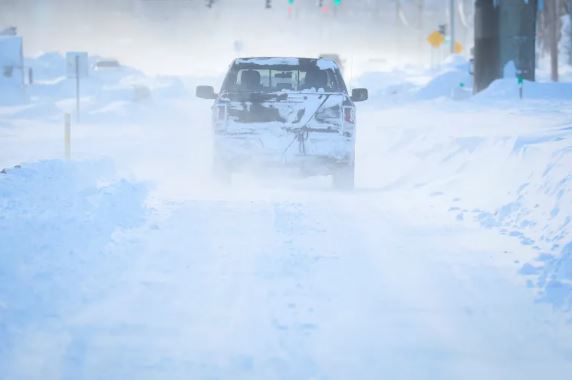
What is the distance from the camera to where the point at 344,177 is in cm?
1090

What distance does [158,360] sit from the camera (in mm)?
4305

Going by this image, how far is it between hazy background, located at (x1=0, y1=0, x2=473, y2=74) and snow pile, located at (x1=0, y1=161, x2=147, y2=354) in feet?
250

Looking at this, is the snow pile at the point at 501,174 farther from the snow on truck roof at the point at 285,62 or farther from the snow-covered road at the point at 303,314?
the snow on truck roof at the point at 285,62

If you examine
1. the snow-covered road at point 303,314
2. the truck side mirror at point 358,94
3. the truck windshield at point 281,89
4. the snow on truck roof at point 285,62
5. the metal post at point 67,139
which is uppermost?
the snow on truck roof at point 285,62

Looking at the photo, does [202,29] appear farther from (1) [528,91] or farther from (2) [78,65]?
(1) [528,91]

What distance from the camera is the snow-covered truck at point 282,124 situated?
10156mm

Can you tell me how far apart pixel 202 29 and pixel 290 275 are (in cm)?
8702

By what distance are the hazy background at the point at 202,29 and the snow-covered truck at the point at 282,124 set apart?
75.2m

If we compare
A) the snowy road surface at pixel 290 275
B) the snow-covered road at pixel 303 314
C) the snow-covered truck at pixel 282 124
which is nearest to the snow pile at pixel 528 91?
the snowy road surface at pixel 290 275

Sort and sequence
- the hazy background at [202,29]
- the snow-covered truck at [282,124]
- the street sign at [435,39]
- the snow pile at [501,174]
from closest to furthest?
1. the snow pile at [501,174]
2. the snow-covered truck at [282,124]
3. the street sign at [435,39]
4. the hazy background at [202,29]

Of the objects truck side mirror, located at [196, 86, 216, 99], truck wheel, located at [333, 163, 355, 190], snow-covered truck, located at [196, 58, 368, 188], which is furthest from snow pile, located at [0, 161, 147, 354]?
truck wheel, located at [333, 163, 355, 190]

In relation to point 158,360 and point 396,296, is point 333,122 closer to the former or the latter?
point 396,296

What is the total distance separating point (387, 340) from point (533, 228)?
134 inches

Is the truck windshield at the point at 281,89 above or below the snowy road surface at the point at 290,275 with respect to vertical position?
above
